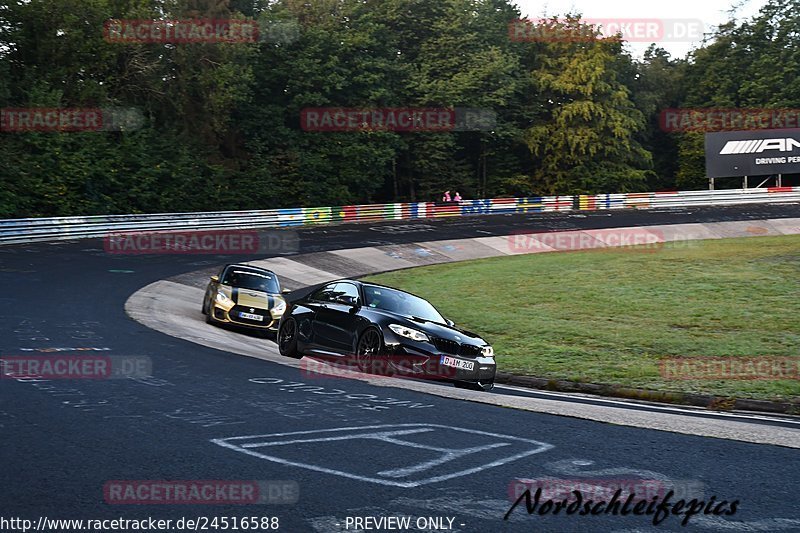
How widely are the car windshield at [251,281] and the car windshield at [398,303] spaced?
589 cm

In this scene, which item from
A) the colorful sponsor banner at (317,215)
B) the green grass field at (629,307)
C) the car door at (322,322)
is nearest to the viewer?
the car door at (322,322)

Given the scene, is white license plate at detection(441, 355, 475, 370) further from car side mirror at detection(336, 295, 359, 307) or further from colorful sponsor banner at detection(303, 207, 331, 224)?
colorful sponsor banner at detection(303, 207, 331, 224)

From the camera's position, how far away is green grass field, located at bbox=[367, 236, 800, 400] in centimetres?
1455

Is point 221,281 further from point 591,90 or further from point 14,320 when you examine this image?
point 591,90

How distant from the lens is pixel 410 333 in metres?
12.1

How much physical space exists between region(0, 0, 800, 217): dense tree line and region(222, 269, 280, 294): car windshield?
22310 millimetres

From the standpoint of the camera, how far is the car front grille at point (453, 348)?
12.1 m

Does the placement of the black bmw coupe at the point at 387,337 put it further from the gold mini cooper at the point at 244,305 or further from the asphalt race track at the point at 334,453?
the gold mini cooper at the point at 244,305

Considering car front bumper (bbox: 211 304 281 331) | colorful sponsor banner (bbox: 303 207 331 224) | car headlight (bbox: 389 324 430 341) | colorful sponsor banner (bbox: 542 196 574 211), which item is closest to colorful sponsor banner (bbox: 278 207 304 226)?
colorful sponsor banner (bbox: 303 207 331 224)

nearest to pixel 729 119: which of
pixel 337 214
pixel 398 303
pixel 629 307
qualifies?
pixel 337 214

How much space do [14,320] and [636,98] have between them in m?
69.0

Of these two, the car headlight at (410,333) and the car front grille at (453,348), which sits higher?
the car headlight at (410,333)

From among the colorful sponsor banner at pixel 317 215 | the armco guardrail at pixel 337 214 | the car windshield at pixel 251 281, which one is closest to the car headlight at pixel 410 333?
the car windshield at pixel 251 281

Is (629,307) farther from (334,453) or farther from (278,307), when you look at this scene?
(334,453)
